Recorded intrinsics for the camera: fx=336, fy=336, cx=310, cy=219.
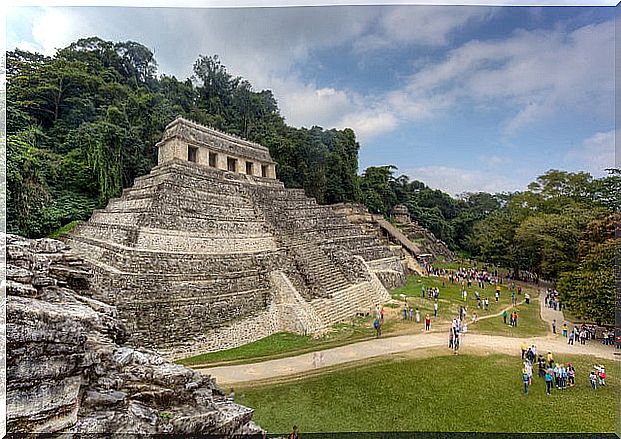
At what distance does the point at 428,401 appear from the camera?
13.3 ft

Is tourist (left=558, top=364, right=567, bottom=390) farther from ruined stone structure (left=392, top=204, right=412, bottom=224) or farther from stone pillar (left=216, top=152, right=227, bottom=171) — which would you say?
ruined stone structure (left=392, top=204, right=412, bottom=224)

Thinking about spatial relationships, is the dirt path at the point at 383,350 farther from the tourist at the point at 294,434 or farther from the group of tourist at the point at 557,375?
the tourist at the point at 294,434

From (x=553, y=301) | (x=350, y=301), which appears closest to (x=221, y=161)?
(x=350, y=301)

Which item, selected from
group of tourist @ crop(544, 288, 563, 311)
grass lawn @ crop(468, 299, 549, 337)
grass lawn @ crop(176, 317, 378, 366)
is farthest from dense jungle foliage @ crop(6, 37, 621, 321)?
grass lawn @ crop(176, 317, 378, 366)

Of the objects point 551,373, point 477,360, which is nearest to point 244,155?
point 477,360

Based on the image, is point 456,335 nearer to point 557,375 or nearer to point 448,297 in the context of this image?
point 557,375

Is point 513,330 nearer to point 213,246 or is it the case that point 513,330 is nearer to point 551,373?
point 551,373

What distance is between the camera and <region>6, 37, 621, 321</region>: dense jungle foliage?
7.10 m

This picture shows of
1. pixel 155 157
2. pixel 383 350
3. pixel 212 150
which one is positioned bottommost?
pixel 383 350

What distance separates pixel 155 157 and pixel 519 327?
1181cm

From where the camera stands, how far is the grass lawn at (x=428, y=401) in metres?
3.70

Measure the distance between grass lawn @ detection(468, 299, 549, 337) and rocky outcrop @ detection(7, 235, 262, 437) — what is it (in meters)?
5.52

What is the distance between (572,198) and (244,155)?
427 inches

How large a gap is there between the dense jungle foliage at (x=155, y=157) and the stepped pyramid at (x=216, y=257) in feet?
5.42
